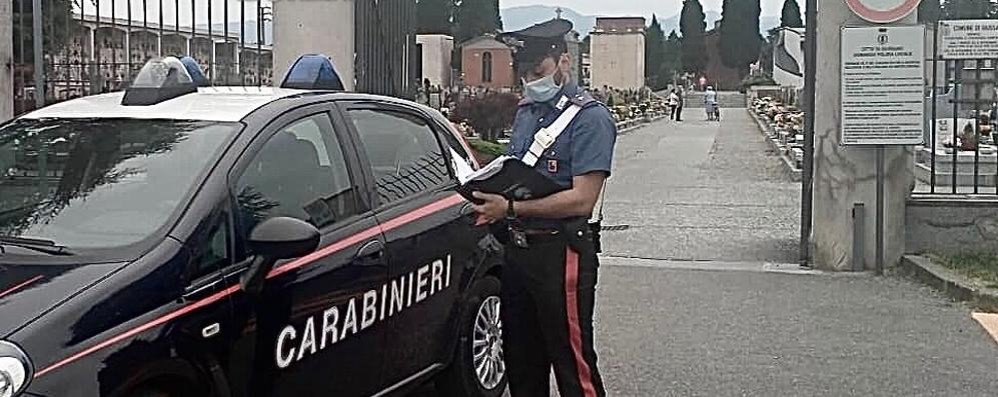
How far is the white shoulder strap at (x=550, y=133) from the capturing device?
5070 mm

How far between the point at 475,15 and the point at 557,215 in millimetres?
83348

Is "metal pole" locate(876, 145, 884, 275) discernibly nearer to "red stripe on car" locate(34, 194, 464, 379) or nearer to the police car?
the police car

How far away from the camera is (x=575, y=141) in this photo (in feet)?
16.6

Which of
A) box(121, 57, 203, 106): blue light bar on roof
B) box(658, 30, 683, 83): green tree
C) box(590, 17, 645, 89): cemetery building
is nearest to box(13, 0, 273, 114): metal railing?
box(121, 57, 203, 106): blue light bar on roof

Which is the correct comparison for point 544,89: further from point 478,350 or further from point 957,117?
point 957,117

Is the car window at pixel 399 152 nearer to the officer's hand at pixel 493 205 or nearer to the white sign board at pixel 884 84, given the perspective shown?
the officer's hand at pixel 493 205

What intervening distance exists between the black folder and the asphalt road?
1.73m

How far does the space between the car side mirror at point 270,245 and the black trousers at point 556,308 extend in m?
0.91

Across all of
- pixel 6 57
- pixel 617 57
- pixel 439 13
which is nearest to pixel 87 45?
pixel 6 57

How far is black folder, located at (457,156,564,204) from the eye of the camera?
5.04m

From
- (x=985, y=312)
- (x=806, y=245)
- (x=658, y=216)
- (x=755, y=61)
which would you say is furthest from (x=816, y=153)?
(x=755, y=61)

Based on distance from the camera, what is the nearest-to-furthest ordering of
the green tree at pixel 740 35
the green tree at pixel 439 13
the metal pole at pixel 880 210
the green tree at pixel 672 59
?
the metal pole at pixel 880 210, the green tree at pixel 439 13, the green tree at pixel 672 59, the green tree at pixel 740 35

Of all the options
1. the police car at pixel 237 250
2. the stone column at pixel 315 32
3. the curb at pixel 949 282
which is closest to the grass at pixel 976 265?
the curb at pixel 949 282

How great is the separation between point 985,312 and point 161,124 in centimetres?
592
